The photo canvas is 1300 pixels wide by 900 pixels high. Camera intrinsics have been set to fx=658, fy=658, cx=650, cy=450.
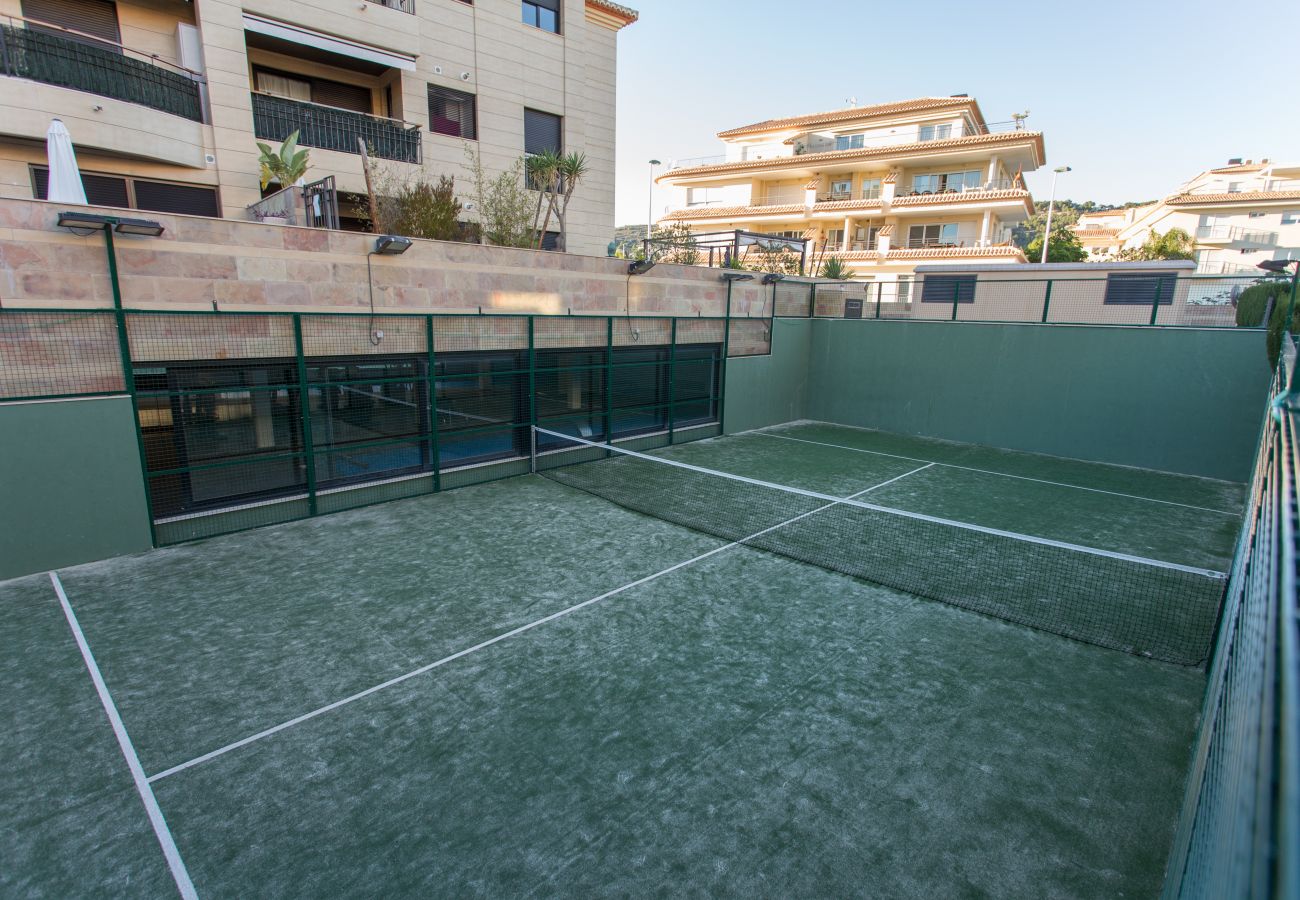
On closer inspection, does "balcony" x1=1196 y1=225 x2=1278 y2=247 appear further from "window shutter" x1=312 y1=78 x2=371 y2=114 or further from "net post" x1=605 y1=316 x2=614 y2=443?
"window shutter" x1=312 y1=78 x2=371 y2=114

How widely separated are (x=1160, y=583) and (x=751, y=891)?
6.87 metres

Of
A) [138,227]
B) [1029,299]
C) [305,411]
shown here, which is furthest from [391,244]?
[1029,299]

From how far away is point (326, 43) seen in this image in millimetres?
15398

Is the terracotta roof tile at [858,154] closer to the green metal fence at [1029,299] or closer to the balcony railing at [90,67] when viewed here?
the green metal fence at [1029,299]

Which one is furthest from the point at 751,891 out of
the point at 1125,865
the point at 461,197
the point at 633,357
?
the point at 461,197

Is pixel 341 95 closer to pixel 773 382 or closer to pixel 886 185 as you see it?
pixel 773 382

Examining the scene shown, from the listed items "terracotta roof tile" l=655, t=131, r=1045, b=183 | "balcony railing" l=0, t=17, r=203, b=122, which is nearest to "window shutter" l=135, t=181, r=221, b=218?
"balcony railing" l=0, t=17, r=203, b=122

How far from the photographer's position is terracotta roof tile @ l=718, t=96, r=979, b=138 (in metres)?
38.0

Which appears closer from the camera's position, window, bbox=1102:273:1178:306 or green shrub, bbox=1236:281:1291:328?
green shrub, bbox=1236:281:1291:328

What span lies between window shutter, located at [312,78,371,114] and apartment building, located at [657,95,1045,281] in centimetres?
2237

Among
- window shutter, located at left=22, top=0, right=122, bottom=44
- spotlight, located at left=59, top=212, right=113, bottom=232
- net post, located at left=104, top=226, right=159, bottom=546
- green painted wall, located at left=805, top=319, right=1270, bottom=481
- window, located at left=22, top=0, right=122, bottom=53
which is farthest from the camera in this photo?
green painted wall, located at left=805, top=319, right=1270, bottom=481

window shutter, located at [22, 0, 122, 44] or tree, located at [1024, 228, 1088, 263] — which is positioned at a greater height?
window shutter, located at [22, 0, 122, 44]

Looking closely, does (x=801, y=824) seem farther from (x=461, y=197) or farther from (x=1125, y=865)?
(x=461, y=197)

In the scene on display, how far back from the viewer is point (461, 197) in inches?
695
